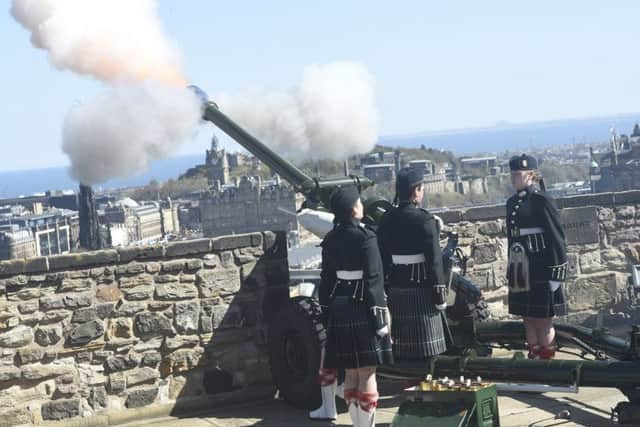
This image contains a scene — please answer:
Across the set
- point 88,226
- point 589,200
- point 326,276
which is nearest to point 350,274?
point 326,276

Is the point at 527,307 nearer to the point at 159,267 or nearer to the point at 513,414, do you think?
the point at 513,414

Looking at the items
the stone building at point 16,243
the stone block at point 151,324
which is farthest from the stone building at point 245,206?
the stone block at point 151,324

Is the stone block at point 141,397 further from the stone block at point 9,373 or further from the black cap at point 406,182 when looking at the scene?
the black cap at point 406,182

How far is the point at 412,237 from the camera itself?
21.8 feet

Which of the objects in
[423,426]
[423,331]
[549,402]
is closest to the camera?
[423,426]

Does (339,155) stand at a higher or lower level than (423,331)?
higher

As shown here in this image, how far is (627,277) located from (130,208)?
18159 cm

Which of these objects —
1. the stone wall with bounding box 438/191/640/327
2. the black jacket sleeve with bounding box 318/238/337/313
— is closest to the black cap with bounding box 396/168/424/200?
the black jacket sleeve with bounding box 318/238/337/313

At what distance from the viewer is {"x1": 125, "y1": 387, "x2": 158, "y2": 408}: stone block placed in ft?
25.0

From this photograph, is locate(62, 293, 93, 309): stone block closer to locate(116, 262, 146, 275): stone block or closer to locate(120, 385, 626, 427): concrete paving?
locate(116, 262, 146, 275): stone block

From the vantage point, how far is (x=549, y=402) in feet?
23.8

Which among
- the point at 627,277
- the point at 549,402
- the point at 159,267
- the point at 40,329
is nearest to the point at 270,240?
the point at 159,267

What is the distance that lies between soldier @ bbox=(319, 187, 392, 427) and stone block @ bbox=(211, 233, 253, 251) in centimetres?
161

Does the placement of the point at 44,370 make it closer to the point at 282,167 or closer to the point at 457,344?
the point at 282,167
